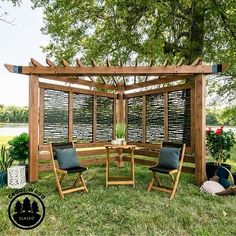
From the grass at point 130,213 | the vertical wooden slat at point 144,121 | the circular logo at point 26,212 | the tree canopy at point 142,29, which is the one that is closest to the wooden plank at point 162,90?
the vertical wooden slat at point 144,121

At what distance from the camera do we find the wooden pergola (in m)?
5.61

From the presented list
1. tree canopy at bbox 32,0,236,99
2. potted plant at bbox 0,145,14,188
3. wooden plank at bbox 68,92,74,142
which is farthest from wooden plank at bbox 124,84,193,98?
potted plant at bbox 0,145,14,188

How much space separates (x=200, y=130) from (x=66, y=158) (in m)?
2.92

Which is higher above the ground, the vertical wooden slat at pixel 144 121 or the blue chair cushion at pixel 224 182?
the vertical wooden slat at pixel 144 121

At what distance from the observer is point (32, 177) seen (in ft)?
18.7

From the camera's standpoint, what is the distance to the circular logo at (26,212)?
3.53 metres

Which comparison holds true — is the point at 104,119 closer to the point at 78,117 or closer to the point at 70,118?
the point at 78,117

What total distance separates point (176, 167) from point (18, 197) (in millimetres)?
2987

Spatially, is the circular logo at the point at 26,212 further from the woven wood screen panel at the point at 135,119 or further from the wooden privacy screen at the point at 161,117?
the woven wood screen panel at the point at 135,119

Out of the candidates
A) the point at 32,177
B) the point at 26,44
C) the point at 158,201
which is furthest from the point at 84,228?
the point at 26,44

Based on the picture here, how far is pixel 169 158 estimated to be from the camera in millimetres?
5078

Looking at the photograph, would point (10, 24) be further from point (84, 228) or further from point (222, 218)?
point (222, 218)

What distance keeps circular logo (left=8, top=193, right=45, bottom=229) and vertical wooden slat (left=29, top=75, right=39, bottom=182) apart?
133cm

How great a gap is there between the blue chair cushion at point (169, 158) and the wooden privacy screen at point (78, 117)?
2.69 metres
